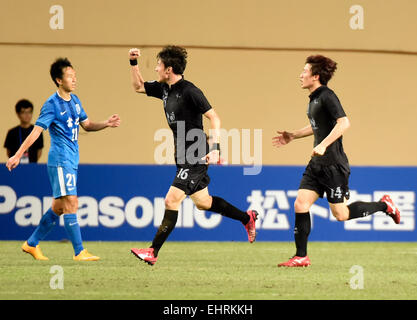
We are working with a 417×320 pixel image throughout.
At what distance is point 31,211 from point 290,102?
553 centimetres

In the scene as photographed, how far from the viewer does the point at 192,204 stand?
11312 millimetres

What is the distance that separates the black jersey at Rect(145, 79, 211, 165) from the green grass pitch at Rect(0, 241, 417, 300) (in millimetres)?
1039

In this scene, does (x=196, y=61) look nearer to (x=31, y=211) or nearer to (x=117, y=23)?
(x=117, y=23)

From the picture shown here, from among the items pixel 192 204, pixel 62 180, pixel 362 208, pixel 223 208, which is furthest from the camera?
pixel 192 204

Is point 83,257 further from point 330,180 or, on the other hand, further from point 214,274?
point 330,180

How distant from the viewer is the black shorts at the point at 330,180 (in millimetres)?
8047

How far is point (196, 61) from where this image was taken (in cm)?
1496

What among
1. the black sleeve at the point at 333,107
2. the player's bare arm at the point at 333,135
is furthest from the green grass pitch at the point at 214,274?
the black sleeve at the point at 333,107

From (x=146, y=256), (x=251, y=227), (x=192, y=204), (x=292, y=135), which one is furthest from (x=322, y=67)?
(x=192, y=204)

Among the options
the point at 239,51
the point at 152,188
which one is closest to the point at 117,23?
the point at 239,51

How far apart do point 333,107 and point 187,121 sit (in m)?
1.29

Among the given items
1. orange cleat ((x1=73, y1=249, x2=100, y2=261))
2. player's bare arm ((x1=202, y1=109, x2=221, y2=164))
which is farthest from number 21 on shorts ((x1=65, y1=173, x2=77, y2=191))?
player's bare arm ((x1=202, y1=109, x2=221, y2=164))

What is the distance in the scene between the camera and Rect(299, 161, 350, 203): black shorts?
26.4 ft

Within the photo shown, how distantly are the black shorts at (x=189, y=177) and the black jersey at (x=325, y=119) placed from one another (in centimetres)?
104
